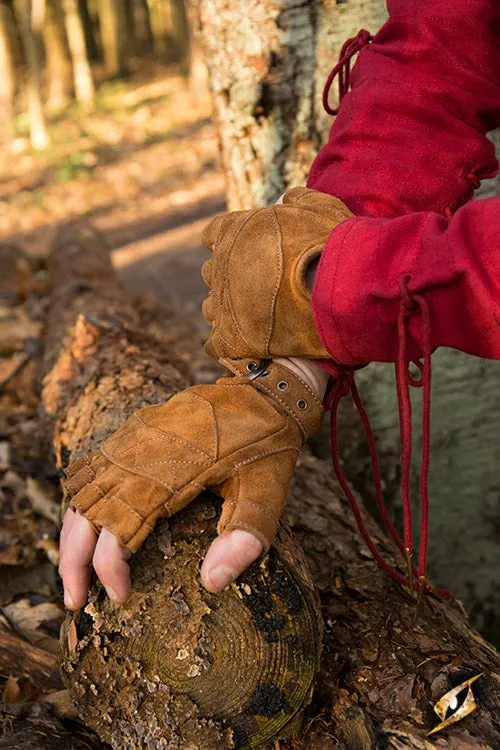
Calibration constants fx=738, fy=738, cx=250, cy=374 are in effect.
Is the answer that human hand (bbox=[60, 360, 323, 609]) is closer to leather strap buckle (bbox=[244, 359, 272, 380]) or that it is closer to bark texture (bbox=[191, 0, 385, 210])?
leather strap buckle (bbox=[244, 359, 272, 380])

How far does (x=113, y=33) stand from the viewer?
22797 millimetres

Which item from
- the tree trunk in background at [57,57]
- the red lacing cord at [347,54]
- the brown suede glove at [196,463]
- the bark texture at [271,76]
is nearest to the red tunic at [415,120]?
the red lacing cord at [347,54]

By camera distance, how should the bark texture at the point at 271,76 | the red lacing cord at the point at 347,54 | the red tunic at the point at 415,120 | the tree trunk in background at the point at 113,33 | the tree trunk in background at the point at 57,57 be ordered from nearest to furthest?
the red tunic at the point at 415,120 < the red lacing cord at the point at 347,54 < the bark texture at the point at 271,76 < the tree trunk in background at the point at 57,57 < the tree trunk in background at the point at 113,33

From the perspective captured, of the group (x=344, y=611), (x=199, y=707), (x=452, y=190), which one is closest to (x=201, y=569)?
(x=199, y=707)

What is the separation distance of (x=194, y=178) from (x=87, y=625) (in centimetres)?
1029

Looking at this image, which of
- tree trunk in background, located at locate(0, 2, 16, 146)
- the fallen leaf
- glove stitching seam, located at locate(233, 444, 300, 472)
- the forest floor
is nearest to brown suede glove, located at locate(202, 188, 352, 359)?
glove stitching seam, located at locate(233, 444, 300, 472)

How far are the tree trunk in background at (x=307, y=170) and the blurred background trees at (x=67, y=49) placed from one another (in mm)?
11904

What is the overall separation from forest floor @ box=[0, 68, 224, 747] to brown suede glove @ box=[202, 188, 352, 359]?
3.45 ft

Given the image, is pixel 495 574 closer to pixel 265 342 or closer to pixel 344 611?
pixel 344 611

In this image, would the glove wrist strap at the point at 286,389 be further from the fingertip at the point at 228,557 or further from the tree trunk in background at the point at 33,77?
the tree trunk in background at the point at 33,77

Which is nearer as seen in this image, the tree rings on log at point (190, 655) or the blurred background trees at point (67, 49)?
the tree rings on log at point (190, 655)

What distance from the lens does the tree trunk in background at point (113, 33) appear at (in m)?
22.4

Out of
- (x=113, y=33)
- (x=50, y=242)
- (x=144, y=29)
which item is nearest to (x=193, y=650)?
(x=50, y=242)

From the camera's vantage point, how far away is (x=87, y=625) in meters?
1.62
